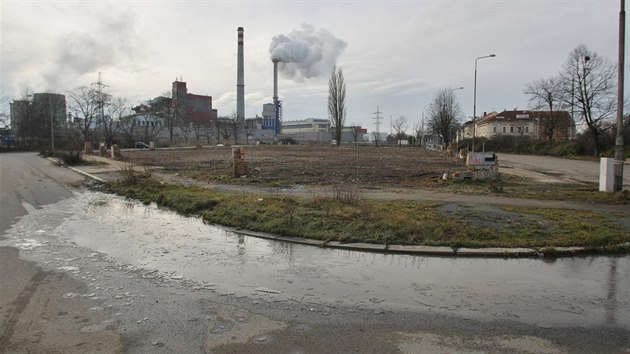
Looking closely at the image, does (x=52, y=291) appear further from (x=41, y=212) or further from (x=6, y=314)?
(x=41, y=212)

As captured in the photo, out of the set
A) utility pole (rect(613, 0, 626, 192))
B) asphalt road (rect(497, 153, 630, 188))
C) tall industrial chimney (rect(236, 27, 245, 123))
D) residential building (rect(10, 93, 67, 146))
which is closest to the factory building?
tall industrial chimney (rect(236, 27, 245, 123))

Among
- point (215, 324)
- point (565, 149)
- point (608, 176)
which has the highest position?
point (565, 149)

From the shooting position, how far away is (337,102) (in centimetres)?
9488

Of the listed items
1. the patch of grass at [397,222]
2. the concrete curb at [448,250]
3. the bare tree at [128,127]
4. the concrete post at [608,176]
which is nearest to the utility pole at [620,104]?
the concrete post at [608,176]

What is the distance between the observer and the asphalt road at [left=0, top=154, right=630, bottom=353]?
164 inches

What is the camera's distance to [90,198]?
1493 cm

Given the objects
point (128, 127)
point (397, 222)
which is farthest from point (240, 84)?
point (397, 222)

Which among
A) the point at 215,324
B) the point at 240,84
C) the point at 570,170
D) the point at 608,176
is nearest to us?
the point at 215,324

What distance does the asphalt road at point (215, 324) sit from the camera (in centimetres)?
416

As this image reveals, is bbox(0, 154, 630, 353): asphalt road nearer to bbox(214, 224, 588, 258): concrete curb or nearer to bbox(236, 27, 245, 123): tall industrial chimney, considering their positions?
bbox(214, 224, 588, 258): concrete curb

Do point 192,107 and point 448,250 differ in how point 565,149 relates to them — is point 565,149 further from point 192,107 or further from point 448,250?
point 192,107

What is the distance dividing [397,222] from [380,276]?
275cm

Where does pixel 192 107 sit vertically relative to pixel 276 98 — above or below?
below

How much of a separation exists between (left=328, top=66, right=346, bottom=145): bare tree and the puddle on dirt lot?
87.1 metres
